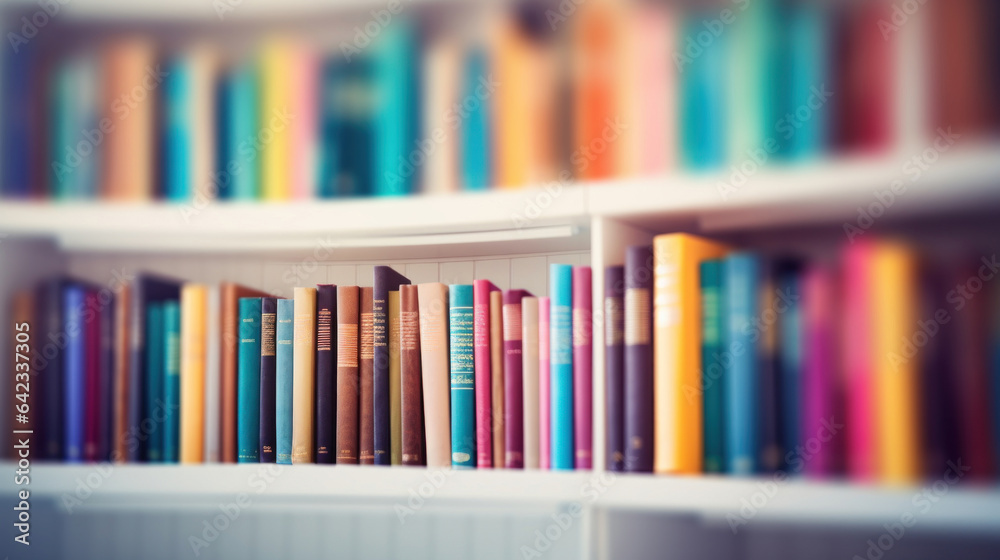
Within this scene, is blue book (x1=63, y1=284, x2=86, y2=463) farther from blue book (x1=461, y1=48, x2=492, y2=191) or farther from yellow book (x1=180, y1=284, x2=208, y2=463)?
blue book (x1=461, y1=48, x2=492, y2=191)

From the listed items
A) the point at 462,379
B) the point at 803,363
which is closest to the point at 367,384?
the point at 462,379

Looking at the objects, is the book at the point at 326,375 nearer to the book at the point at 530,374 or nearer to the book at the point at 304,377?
the book at the point at 304,377

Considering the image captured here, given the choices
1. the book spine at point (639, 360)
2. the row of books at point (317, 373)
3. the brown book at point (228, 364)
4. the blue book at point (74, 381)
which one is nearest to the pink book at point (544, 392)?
the row of books at point (317, 373)

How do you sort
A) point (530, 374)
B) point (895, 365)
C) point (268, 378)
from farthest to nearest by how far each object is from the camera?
point (268, 378) < point (530, 374) < point (895, 365)

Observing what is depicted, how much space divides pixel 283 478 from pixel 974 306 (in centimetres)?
90

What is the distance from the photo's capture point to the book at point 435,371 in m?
1.15

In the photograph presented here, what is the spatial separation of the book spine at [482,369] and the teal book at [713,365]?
0.97 ft

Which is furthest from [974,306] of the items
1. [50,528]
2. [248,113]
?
[50,528]

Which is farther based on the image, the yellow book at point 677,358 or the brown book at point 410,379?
the brown book at point 410,379

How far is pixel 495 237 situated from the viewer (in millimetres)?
1227

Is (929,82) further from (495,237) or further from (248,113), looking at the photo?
(248,113)

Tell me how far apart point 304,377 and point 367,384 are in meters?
0.10

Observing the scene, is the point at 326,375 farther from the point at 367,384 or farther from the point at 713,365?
the point at 713,365

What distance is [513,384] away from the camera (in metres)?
1.13
